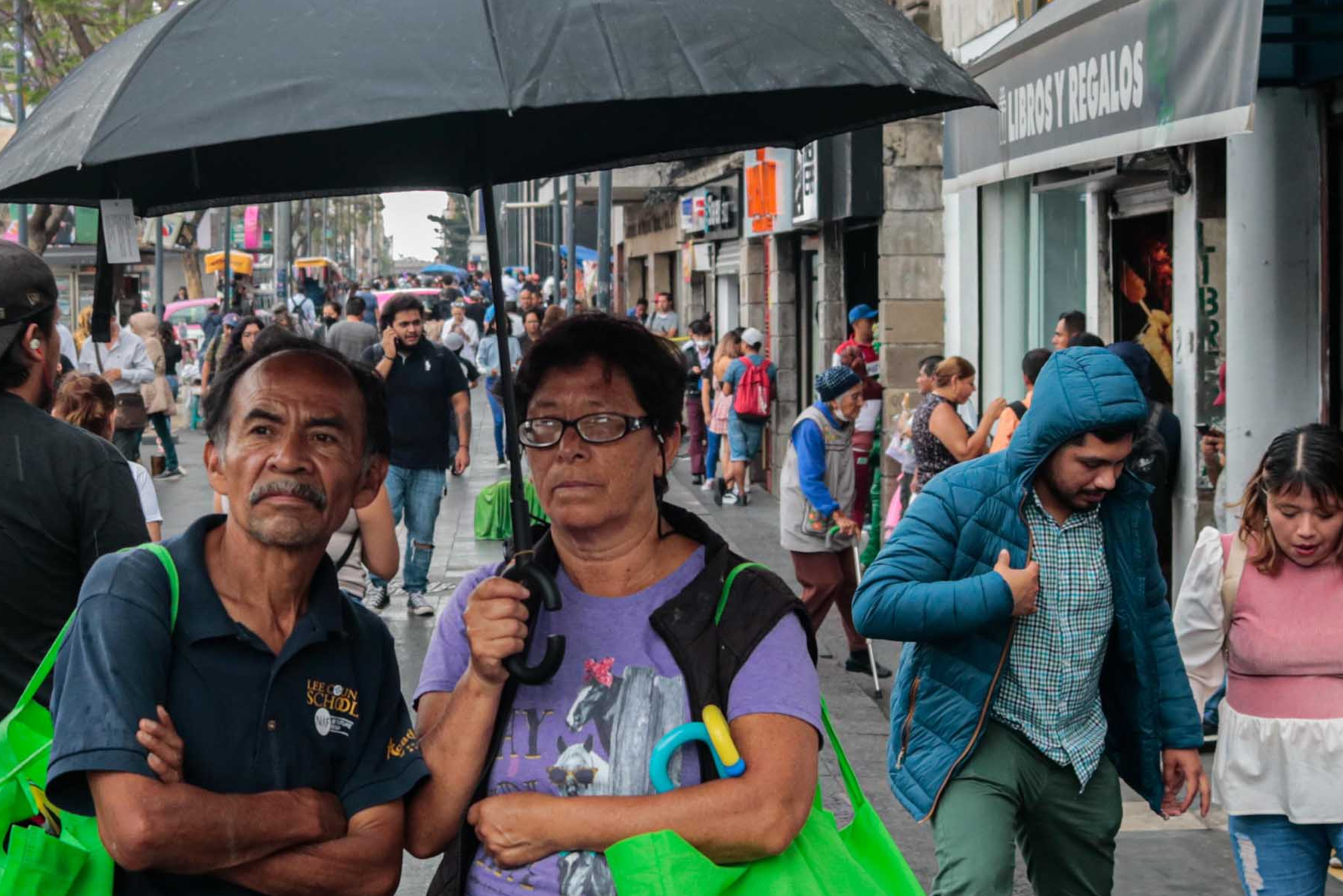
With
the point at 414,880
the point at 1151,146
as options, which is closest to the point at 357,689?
the point at 414,880

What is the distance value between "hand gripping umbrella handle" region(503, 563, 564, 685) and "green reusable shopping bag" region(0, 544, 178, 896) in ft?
1.73

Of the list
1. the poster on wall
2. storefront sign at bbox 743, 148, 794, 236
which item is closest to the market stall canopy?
storefront sign at bbox 743, 148, 794, 236

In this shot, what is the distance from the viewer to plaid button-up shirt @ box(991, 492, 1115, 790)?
428 centimetres

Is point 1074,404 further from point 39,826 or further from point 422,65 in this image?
point 39,826

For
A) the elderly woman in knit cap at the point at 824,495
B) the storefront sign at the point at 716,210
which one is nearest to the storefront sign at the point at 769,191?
the storefront sign at the point at 716,210

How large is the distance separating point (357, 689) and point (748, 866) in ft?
2.18

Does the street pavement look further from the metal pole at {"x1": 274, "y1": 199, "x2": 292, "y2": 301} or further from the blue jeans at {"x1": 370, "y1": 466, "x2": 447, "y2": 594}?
the metal pole at {"x1": 274, "y1": 199, "x2": 292, "y2": 301}

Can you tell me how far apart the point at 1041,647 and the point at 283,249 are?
120 ft

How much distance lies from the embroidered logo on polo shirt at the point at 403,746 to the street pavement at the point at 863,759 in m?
3.57

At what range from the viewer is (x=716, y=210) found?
2338 centimetres

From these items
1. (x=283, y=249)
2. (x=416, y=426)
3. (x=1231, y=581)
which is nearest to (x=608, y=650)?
(x=1231, y=581)

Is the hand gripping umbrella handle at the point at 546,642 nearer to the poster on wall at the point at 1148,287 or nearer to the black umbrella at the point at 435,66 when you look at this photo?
the black umbrella at the point at 435,66

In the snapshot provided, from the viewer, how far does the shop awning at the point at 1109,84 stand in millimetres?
6090

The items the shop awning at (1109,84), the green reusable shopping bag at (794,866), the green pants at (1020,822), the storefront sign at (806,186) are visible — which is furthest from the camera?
the storefront sign at (806,186)
